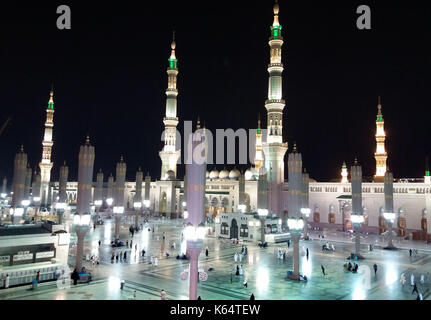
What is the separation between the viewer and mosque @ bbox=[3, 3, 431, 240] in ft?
147

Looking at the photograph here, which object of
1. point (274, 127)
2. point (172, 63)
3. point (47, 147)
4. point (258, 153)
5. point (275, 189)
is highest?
point (172, 63)

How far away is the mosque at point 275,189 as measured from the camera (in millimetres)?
44750

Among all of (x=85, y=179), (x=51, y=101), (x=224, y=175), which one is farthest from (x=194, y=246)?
(x=51, y=101)

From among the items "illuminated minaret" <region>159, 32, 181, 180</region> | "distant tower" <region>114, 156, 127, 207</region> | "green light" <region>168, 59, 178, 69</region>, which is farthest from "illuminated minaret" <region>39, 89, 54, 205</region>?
"distant tower" <region>114, 156, 127, 207</region>

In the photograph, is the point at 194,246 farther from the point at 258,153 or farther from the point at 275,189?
the point at 258,153

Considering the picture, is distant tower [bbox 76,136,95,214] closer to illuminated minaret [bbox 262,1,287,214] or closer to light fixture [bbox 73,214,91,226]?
light fixture [bbox 73,214,91,226]

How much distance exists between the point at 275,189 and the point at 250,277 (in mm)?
32403

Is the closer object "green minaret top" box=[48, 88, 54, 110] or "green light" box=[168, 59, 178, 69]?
"green light" box=[168, 59, 178, 69]

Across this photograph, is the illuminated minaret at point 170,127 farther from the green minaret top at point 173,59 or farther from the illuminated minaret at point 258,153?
the illuminated minaret at point 258,153

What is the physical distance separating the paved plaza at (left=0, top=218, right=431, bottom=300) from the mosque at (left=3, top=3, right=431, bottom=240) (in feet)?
34.3

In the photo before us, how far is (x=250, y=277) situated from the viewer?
22.7 m

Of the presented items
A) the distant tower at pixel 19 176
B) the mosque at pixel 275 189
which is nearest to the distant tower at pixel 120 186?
the mosque at pixel 275 189

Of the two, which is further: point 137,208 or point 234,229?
point 137,208
